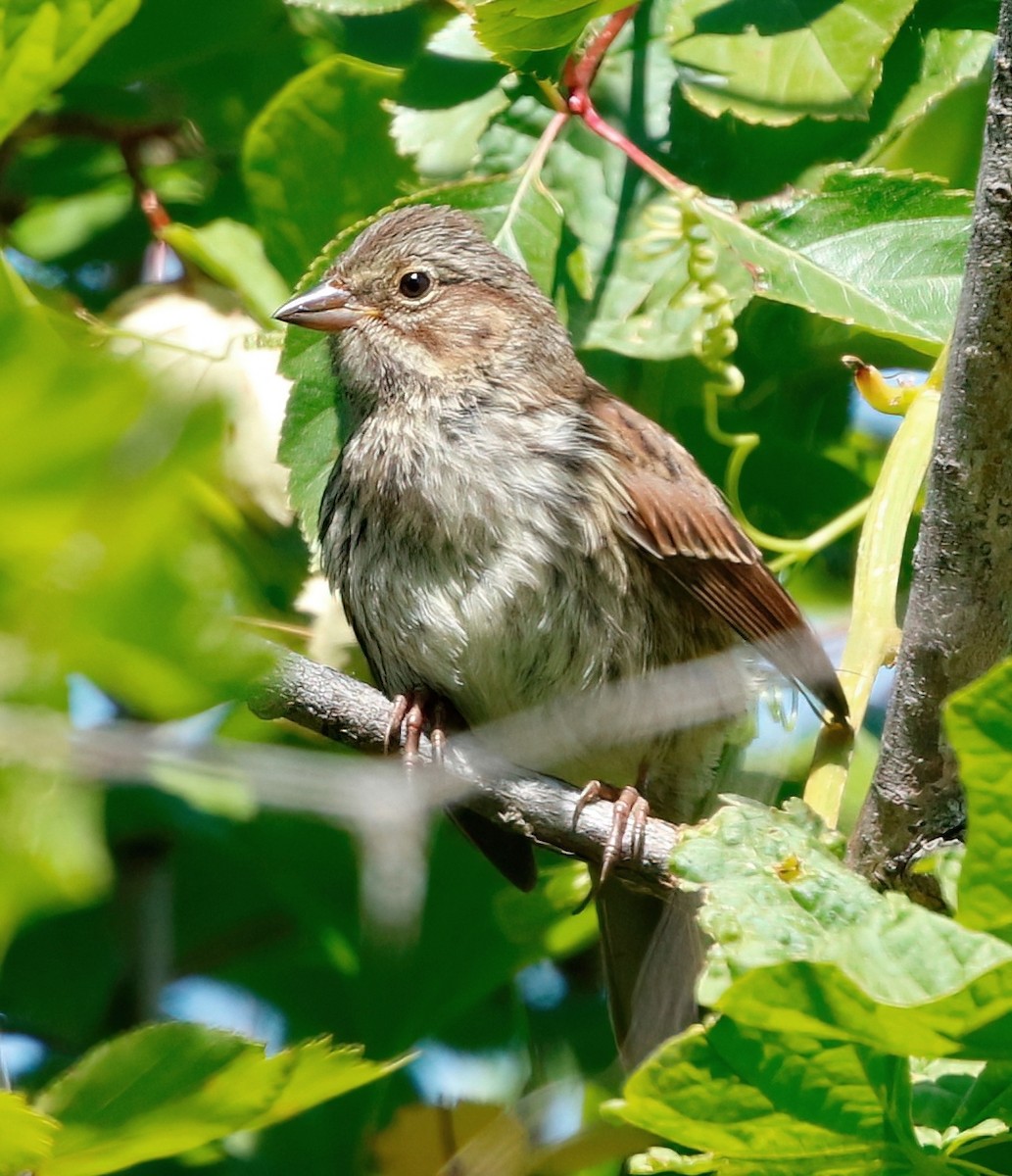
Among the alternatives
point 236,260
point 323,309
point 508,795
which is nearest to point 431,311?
point 323,309

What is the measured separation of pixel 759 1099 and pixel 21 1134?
69 centimetres

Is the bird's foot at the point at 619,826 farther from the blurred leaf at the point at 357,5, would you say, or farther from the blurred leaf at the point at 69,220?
the blurred leaf at the point at 69,220

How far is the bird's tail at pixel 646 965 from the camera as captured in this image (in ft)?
10.2

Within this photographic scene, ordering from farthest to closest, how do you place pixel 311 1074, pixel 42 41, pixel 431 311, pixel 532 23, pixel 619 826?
pixel 431 311 → pixel 532 23 → pixel 619 826 → pixel 42 41 → pixel 311 1074

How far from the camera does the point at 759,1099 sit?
1.57m

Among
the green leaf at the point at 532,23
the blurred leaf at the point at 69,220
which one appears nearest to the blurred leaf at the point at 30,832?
the green leaf at the point at 532,23

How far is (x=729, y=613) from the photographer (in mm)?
3131

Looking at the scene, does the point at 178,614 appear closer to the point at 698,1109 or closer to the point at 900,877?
the point at 698,1109

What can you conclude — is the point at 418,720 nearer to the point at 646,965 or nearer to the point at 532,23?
the point at 646,965

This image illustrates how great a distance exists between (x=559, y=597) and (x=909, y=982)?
1601 mm

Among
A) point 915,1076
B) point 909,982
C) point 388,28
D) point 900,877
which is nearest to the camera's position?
point 909,982

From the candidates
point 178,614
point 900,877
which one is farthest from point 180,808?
point 178,614

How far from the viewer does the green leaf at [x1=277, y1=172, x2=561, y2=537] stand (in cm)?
298

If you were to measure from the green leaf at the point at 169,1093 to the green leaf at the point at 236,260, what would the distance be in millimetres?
1852
